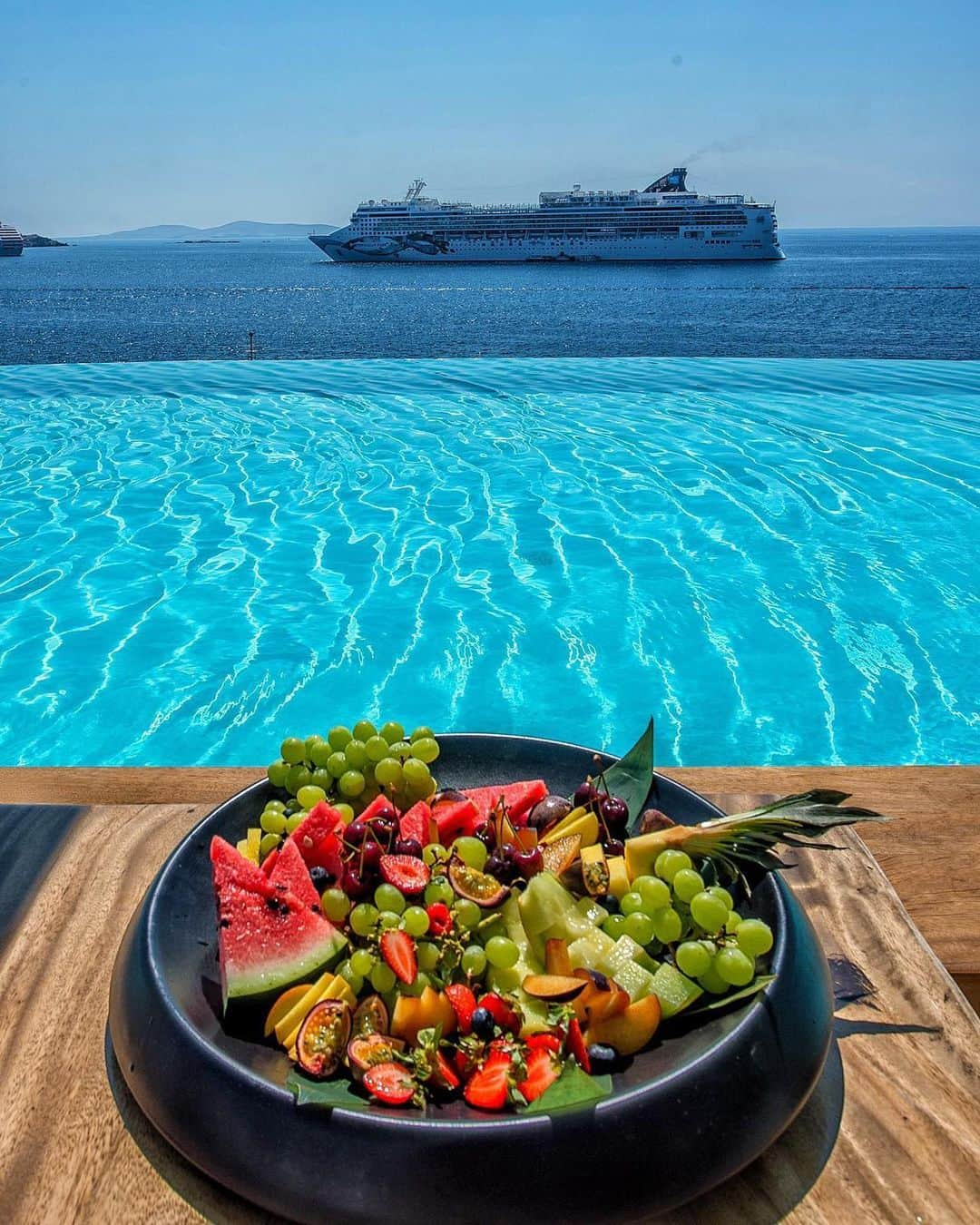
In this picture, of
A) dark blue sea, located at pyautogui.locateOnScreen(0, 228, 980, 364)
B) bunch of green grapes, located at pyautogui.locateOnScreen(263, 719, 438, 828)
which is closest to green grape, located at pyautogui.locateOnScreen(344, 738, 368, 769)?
bunch of green grapes, located at pyautogui.locateOnScreen(263, 719, 438, 828)

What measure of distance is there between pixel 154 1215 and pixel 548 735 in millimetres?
3662

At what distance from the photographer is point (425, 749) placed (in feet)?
4.64

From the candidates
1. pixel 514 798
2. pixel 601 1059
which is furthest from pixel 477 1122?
pixel 514 798

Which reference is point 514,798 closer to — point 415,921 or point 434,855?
point 434,855

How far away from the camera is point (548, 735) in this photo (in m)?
4.59

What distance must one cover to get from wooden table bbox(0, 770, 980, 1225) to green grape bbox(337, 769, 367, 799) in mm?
439

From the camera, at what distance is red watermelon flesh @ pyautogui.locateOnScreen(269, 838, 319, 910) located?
46.2 inches

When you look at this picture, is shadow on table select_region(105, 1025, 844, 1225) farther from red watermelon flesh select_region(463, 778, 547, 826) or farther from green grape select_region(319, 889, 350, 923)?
red watermelon flesh select_region(463, 778, 547, 826)

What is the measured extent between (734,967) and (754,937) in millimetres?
47

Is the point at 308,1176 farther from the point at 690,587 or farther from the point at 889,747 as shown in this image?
the point at 690,587

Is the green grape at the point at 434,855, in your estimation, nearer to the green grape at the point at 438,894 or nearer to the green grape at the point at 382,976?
the green grape at the point at 438,894

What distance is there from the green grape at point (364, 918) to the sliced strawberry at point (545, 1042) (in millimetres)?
224

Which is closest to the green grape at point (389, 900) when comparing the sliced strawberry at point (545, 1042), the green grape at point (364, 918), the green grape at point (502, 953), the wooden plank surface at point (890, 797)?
the green grape at point (364, 918)

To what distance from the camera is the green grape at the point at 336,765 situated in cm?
138
